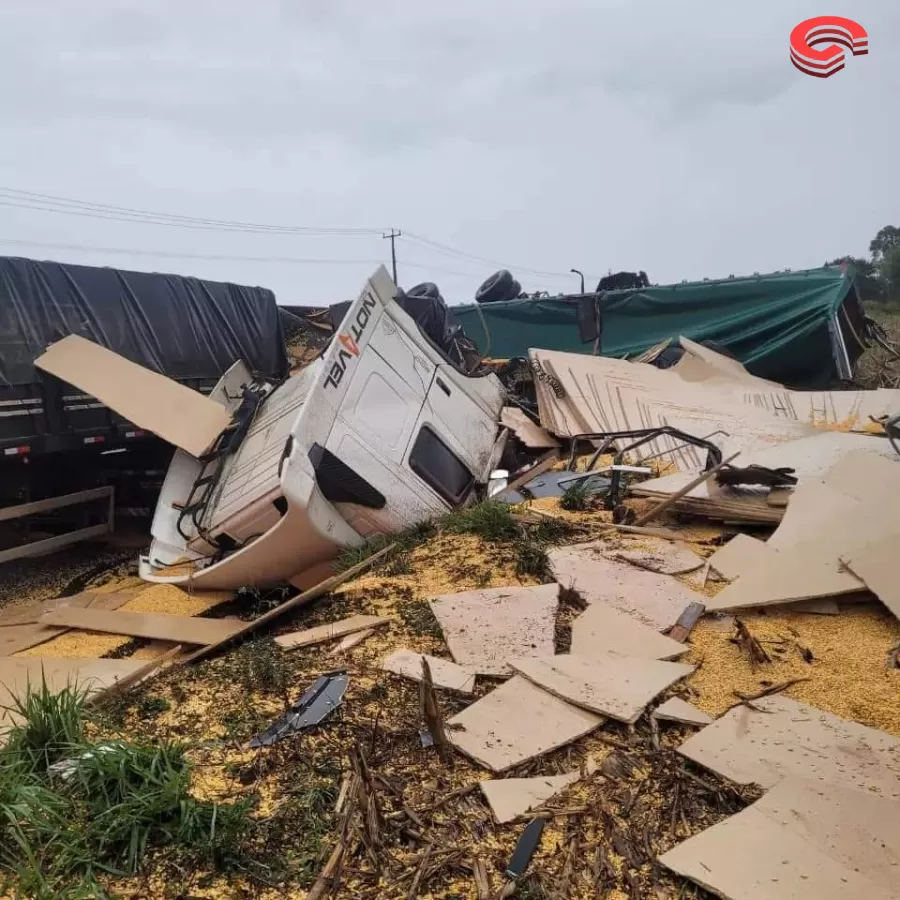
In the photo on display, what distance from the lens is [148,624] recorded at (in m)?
4.60

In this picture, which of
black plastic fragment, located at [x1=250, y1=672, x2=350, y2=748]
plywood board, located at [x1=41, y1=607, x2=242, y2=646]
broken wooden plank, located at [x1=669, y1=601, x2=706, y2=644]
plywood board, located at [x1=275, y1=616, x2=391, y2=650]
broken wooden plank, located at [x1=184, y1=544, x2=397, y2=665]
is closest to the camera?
black plastic fragment, located at [x1=250, y1=672, x2=350, y2=748]

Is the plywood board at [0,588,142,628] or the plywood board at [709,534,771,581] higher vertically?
the plywood board at [709,534,771,581]

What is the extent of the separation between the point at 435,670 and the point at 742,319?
1009 centimetres

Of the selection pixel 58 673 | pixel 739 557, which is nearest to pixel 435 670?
pixel 58 673

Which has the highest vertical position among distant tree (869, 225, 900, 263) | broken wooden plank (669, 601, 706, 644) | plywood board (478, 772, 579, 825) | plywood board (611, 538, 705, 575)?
distant tree (869, 225, 900, 263)

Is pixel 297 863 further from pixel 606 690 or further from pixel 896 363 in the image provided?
pixel 896 363

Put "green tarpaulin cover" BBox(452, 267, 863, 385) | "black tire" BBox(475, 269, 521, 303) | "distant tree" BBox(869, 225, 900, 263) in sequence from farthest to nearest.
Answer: "distant tree" BBox(869, 225, 900, 263)
"black tire" BBox(475, 269, 521, 303)
"green tarpaulin cover" BBox(452, 267, 863, 385)

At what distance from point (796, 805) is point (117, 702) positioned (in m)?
2.84

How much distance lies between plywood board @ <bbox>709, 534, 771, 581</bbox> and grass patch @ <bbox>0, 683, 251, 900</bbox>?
3.23m

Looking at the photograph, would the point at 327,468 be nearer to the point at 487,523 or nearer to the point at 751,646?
the point at 487,523

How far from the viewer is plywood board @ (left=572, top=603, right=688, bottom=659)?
343 centimetres

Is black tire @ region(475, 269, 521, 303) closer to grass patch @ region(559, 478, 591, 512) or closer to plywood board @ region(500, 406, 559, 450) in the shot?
plywood board @ region(500, 406, 559, 450)

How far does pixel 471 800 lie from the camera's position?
7.91 feet

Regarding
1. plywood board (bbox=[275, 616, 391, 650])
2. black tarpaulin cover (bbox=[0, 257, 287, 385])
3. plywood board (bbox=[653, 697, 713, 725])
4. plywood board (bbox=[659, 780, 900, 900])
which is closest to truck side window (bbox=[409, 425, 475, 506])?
plywood board (bbox=[275, 616, 391, 650])
